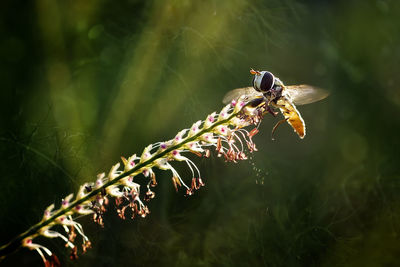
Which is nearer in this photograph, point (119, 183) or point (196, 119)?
point (119, 183)

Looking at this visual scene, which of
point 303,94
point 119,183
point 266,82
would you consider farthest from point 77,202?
point 303,94

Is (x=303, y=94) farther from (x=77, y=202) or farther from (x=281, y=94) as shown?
(x=77, y=202)

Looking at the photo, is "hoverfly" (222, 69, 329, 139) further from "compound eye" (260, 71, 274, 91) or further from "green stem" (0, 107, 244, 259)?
"green stem" (0, 107, 244, 259)

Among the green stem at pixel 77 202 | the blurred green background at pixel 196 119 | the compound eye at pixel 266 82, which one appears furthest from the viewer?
the blurred green background at pixel 196 119

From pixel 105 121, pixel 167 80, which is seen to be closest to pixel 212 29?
pixel 167 80

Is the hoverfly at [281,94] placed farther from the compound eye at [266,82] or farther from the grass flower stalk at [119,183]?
the grass flower stalk at [119,183]

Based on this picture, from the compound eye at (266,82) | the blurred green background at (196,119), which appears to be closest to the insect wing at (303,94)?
the compound eye at (266,82)

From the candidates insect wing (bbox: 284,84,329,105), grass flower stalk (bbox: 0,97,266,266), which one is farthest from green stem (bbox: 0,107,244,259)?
insect wing (bbox: 284,84,329,105)
